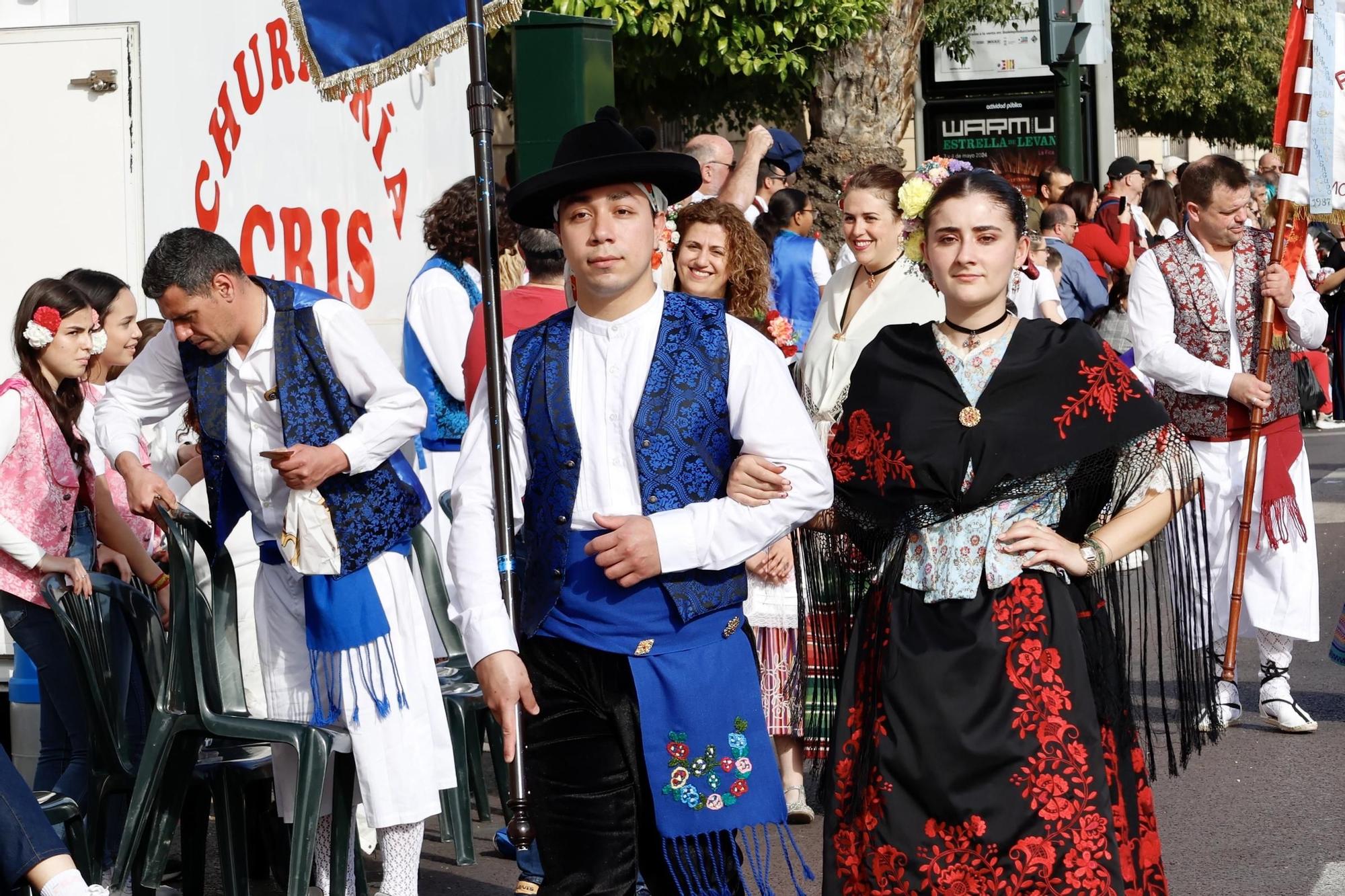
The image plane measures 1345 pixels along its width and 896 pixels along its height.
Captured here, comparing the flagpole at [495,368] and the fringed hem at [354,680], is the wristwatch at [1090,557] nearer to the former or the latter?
the flagpole at [495,368]

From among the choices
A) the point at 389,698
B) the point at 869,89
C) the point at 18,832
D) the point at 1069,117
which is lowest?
the point at 18,832

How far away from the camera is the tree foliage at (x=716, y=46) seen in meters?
17.5

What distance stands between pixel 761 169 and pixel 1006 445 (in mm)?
6998

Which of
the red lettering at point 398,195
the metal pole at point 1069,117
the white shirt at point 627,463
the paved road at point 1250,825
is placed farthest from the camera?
the metal pole at point 1069,117

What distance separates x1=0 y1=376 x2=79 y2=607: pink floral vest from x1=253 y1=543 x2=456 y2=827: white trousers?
32.3 inches

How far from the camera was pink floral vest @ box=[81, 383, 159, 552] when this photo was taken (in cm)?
622

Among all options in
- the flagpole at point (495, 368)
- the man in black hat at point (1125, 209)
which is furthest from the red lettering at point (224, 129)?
the man in black hat at point (1125, 209)

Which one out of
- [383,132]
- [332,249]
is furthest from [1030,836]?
[383,132]

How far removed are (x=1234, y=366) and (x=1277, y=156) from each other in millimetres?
806

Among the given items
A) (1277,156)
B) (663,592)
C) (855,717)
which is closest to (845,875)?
(855,717)

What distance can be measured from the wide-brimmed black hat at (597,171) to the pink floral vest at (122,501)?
2.74 m

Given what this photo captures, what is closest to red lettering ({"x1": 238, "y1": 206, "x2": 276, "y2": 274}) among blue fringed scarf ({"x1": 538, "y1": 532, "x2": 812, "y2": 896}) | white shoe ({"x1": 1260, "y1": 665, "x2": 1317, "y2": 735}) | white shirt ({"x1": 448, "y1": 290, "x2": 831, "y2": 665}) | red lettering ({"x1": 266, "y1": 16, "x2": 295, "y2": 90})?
red lettering ({"x1": 266, "y1": 16, "x2": 295, "y2": 90})

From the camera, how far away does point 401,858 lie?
5.02 meters

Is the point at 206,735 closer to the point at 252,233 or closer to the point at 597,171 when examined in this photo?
the point at 597,171
